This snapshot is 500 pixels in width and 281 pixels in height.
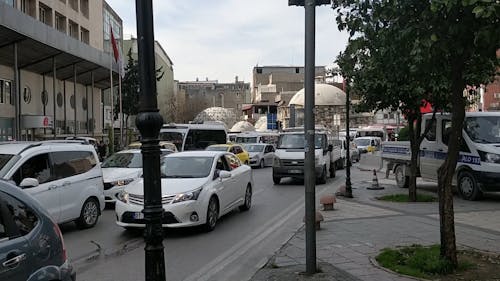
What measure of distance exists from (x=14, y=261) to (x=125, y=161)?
12644 mm

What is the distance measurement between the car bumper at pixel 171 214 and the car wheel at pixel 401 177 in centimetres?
1025

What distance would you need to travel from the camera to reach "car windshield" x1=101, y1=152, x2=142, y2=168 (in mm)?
16188

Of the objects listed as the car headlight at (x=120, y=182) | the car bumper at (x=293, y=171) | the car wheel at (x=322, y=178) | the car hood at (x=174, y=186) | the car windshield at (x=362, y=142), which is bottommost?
the car wheel at (x=322, y=178)

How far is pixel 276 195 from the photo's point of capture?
59.7ft

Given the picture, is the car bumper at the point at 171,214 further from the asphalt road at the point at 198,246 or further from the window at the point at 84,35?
the window at the point at 84,35

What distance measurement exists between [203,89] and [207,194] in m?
157

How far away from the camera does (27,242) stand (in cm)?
421

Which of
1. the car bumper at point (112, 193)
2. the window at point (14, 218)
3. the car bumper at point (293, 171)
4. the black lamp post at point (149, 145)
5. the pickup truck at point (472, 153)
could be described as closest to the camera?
the window at point (14, 218)

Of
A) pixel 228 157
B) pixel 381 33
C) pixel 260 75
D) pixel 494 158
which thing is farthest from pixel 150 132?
pixel 260 75

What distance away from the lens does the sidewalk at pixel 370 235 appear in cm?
735

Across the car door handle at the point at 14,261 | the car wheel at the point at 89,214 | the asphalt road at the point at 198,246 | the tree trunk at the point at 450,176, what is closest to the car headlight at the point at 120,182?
the asphalt road at the point at 198,246

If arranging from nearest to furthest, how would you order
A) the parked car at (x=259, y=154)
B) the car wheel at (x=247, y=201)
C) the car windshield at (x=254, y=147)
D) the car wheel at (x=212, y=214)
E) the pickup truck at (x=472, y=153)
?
the car wheel at (x=212, y=214) < the car wheel at (x=247, y=201) < the pickup truck at (x=472, y=153) < the parked car at (x=259, y=154) < the car windshield at (x=254, y=147)

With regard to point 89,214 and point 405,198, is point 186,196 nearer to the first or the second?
point 89,214

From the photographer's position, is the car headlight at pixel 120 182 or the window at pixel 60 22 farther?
the window at pixel 60 22
